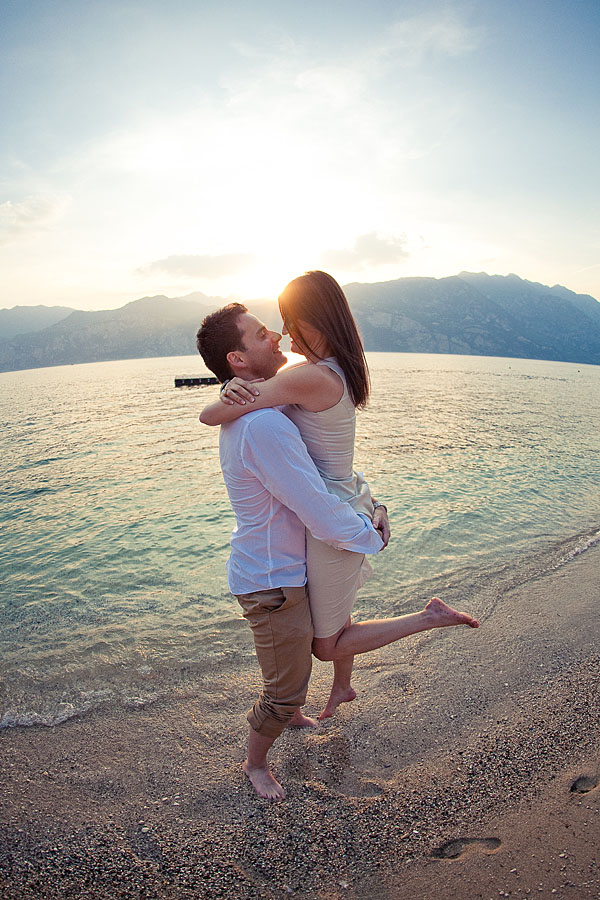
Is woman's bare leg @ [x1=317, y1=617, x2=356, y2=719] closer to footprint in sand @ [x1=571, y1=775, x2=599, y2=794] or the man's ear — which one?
footprint in sand @ [x1=571, y1=775, x2=599, y2=794]

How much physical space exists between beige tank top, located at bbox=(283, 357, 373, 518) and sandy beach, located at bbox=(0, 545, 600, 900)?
2061 mm

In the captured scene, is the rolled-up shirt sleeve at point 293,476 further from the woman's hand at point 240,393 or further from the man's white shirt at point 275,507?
the woman's hand at point 240,393

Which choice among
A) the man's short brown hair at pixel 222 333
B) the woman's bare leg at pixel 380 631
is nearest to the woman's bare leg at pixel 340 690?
the woman's bare leg at pixel 380 631

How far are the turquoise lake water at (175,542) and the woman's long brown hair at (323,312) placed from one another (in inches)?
157

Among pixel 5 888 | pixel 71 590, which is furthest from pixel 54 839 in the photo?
pixel 71 590

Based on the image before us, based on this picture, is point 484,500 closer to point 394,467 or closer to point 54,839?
point 394,467

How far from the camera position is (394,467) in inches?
677

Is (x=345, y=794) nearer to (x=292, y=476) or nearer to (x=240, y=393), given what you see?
(x=292, y=476)

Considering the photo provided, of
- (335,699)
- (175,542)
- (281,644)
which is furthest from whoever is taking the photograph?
(175,542)

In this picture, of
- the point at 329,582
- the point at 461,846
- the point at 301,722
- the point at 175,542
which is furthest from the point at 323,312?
the point at 175,542

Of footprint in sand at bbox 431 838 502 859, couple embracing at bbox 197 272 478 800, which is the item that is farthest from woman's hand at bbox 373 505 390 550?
footprint in sand at bbox 431 838 502 859

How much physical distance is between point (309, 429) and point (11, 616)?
6713mm

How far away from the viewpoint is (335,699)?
4.38 m

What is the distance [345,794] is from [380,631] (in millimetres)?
1138
